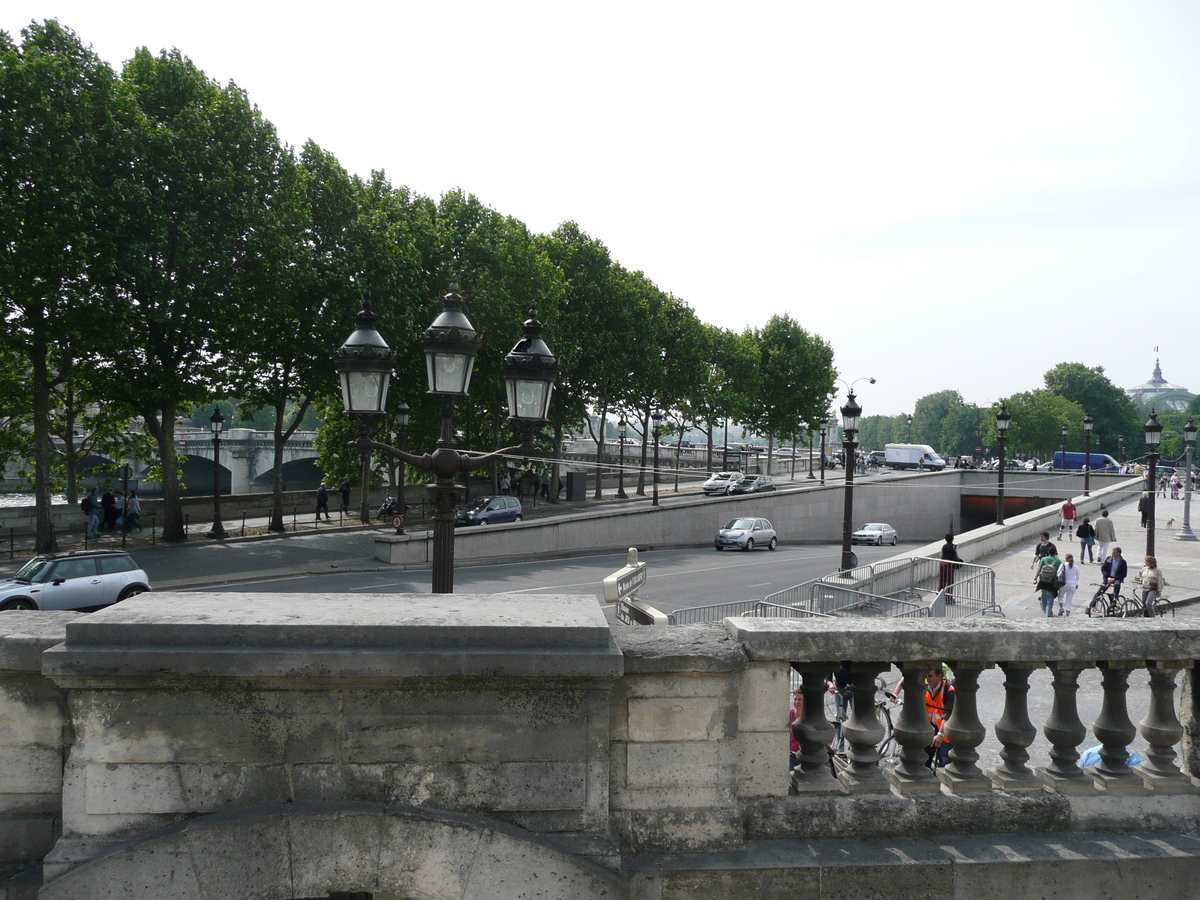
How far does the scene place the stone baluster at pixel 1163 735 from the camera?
3361mm

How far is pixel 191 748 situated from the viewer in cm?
276

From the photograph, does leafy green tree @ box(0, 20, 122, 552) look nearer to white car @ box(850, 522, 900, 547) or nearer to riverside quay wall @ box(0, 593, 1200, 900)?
riverside quay wall @ box(0, 593, 1200, 900)

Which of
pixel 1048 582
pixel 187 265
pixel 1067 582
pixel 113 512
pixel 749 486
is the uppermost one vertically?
pixel 187 265

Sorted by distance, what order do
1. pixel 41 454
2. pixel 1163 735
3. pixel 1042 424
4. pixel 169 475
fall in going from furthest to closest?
pixel 1042 424 < pixel 169 475 < pixel 41 454 < pixel 1163 735

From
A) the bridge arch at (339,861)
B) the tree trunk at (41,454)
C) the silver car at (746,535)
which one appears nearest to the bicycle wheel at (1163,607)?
the bridge arch at (339,861)

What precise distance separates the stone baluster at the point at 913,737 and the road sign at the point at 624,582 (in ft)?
44.4

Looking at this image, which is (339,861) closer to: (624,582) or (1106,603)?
(624,582)

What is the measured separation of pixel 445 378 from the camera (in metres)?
8.17

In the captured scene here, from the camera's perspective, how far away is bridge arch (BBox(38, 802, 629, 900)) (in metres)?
2.66

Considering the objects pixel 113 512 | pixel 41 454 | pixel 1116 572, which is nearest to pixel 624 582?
pixel 1116 572

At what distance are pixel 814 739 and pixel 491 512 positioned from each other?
31.3 metres

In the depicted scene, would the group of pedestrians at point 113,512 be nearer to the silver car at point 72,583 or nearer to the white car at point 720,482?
the silver car at point 72,583

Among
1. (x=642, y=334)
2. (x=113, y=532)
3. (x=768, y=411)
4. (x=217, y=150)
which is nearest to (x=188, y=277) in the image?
(x=217, y=150)

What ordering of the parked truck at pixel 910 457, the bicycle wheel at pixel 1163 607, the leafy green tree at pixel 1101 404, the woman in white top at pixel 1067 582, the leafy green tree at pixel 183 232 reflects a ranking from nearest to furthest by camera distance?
the bicycle wheel at pixel 1163 607 → the woman in white top at pixel 1067 582 → the leafy green tree at pixel 183 232 → the parked truck at pixel 910 457 → the leafy green tree at pixel 1101 404
